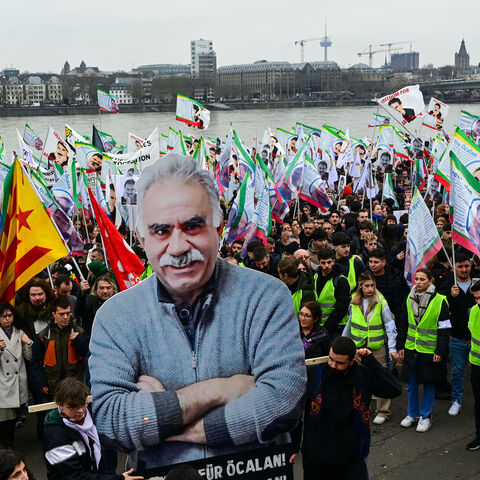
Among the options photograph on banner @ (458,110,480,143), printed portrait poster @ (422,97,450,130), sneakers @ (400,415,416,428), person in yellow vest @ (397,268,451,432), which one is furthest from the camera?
printed portrait poster @ (422,97,450,130)

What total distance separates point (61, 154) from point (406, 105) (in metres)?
7.29

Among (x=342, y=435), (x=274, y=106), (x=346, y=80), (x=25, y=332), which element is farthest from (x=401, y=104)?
(x=346, y=80)

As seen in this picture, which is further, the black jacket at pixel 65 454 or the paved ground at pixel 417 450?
the paved ground at pixel 417 450

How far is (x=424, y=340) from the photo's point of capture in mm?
6074

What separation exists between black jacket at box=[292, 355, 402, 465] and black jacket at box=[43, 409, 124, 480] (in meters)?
1.26

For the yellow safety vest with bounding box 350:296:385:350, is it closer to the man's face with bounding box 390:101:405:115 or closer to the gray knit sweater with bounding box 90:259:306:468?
the gray knit sweater with bounding box 90:259:306:468

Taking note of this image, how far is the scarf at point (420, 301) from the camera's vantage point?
19.9 ft

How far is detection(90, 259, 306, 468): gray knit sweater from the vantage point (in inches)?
105

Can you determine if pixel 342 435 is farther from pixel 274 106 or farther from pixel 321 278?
pixel 274 106

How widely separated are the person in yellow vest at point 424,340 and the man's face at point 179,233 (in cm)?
371

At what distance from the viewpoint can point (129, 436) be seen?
2.66 metres

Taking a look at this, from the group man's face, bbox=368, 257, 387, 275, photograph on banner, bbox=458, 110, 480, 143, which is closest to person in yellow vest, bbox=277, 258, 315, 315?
man's face, bbox=368, 257, 387, 275

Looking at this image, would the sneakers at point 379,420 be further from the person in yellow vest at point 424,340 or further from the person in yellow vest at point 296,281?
the person in yellow vest at point 296,281

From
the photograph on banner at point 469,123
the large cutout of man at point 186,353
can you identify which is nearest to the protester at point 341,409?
the large cutout of man at point 186,353
